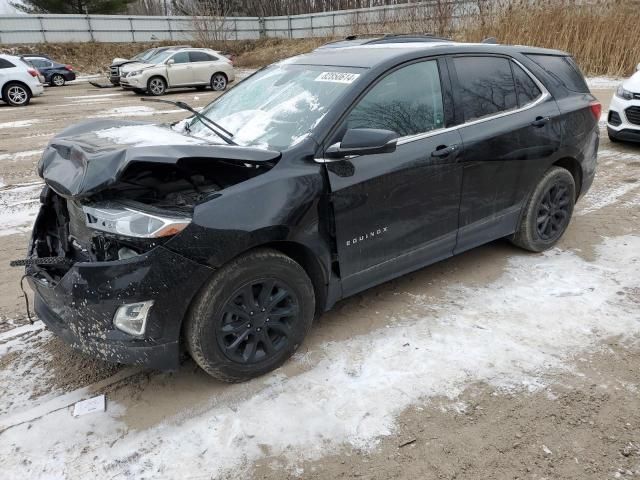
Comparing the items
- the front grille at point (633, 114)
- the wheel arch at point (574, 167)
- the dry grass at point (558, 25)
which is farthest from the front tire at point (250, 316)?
the dry grass at point (558, 25)

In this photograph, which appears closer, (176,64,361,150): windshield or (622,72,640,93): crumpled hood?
(176,64,361,150): windshield

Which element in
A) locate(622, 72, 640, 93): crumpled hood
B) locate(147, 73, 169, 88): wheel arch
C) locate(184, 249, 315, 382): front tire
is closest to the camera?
locate(184, 249, 315, 382): front tire

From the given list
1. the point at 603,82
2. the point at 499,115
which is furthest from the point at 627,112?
the point at 603,82

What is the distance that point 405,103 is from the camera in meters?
3.35

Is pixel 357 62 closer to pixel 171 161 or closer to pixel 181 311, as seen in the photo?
pixel 171 161

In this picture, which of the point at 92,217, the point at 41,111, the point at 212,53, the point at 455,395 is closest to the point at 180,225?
the point at 92,217

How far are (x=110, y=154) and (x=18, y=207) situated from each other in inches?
169

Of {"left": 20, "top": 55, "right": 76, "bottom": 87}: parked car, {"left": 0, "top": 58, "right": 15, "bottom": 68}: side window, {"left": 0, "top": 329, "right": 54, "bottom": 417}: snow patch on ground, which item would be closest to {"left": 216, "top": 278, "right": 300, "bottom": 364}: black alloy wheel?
{"left": 0, "top": 329, "right": 54, "bottom": 417}: snow patch on ground

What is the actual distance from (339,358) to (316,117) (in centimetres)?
149

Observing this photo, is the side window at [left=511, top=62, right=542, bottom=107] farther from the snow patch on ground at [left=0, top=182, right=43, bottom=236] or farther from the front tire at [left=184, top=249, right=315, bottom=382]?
the snow patch on ground at [left=0, top=182, right=43, bottom=236]

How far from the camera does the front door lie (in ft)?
10.0

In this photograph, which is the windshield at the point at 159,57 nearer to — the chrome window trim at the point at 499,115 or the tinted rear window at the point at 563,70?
the tinted rear window at the point at 563,70

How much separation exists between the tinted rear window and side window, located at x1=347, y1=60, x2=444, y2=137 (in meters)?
1.31

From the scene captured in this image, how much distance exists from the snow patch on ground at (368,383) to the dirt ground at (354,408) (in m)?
0.01
